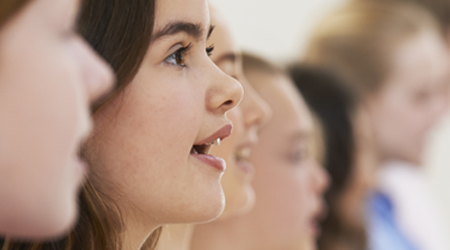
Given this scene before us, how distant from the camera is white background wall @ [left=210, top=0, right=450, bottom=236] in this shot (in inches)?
74.8

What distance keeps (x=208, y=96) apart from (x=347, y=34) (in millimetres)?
1403

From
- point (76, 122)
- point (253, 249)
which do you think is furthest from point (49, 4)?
point (253, 249)

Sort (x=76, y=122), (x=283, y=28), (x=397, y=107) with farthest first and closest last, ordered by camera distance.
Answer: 1. (x=283, y=28)
2. (x=397, y=107)
3. (x=76, y=122)

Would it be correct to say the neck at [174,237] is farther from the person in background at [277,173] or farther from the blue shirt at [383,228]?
the blue shirt at [383,228]

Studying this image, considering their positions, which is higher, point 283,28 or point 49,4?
point 283,28

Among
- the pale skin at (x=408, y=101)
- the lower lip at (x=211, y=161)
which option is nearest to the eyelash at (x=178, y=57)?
the lower lip at (x=211, y=161)

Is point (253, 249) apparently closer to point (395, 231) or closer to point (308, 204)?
point (308, 204)

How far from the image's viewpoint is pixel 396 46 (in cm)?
192

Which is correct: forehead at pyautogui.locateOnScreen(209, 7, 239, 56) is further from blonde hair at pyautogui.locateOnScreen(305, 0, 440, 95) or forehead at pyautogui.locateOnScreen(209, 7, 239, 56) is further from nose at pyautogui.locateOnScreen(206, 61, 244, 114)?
blonde hair at pyautogui.locateOnScreen(305, 0, 440, 95)

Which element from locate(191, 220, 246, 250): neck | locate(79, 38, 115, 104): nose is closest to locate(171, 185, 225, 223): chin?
locate(79, 38, 115, 104): nose

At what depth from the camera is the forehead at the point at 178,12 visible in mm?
620

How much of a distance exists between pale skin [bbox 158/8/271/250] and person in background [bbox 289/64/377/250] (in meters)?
0.63

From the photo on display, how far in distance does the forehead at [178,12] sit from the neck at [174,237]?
1.02ft

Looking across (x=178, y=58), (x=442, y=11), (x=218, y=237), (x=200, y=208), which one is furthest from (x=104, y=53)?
(x=442, y=11)
